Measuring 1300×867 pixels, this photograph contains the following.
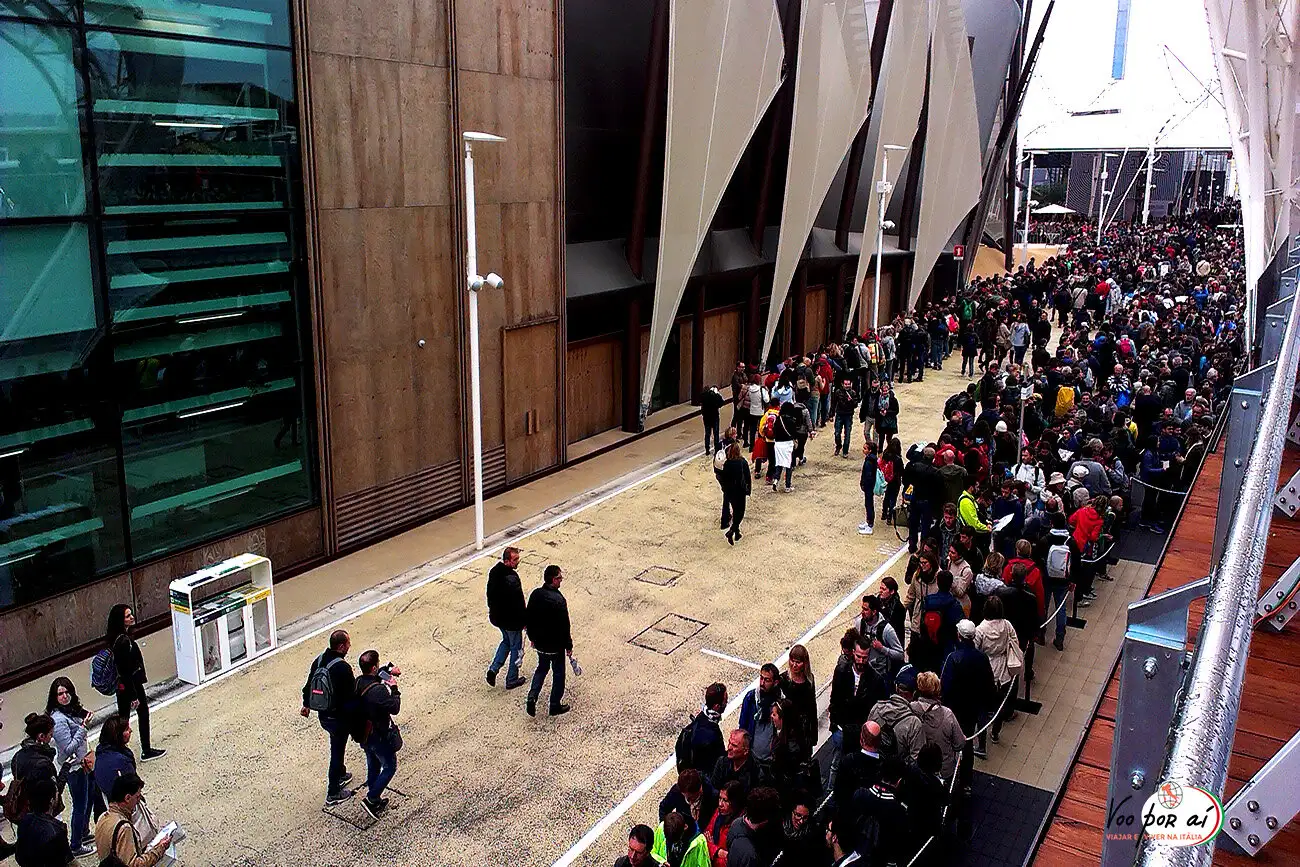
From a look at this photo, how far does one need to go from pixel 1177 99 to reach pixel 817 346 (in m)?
47.5

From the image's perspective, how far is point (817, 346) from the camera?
30062mm

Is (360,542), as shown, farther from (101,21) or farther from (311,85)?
(101,21)

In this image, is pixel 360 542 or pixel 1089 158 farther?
pixel 1089 158

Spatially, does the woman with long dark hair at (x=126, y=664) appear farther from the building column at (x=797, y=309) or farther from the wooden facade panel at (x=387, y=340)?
the building column at (x=797, y=309)

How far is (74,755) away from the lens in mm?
7898

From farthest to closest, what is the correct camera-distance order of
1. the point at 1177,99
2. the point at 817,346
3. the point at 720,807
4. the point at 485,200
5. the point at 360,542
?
the point at 1177,99
the point at 817,346
the point at 485,200
the point at 360,542
the point at 720,807

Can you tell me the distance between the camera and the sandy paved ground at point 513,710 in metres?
8.40

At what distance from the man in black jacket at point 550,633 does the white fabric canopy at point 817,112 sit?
14.6m

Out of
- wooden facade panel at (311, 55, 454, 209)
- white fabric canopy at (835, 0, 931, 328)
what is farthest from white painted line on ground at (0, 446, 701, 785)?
white fabric canopy at (835, 0, 931, 328)

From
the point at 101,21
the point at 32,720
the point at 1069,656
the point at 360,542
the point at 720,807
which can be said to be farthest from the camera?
the point at 360,542

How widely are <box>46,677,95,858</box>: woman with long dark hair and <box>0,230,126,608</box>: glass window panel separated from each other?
3.35m

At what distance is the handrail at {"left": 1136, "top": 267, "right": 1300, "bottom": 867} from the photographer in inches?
53.6

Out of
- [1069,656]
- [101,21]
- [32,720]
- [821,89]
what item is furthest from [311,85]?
[821,89]

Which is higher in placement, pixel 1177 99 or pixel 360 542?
pixel 1177 99
